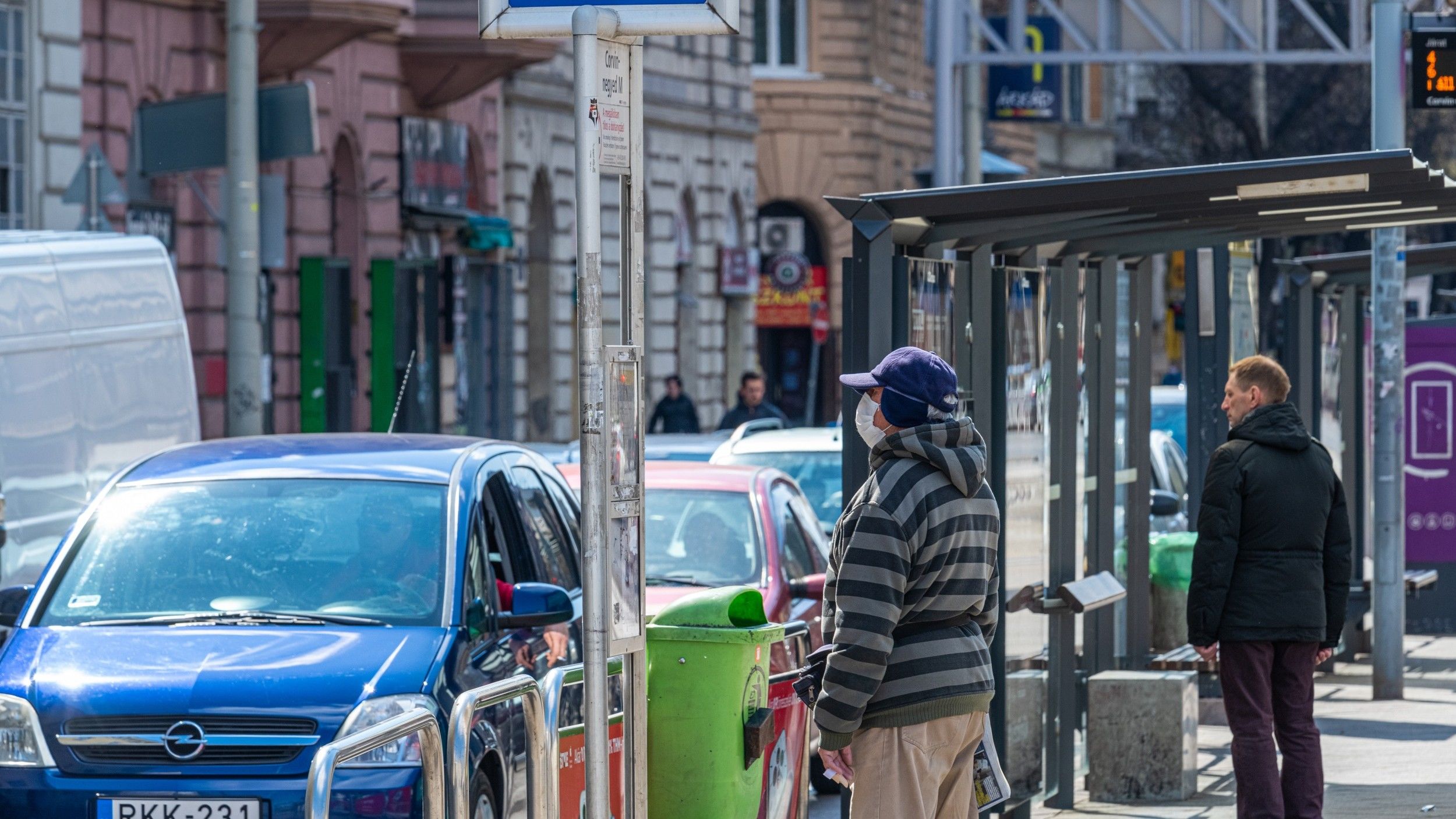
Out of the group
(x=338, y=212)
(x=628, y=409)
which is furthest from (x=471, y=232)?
(x=628, y=409)

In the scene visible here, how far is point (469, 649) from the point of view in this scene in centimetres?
792

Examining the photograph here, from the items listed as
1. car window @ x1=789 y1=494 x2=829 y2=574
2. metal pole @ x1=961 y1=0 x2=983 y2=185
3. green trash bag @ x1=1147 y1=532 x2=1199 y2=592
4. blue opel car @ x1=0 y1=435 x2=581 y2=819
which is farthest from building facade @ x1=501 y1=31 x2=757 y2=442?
blue opel car @ x1=0 y1=435 x2=581 y2=819

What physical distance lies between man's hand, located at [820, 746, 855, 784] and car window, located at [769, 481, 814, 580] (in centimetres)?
516

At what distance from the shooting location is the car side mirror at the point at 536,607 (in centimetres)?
815

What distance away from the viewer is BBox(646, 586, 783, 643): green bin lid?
6.77 m

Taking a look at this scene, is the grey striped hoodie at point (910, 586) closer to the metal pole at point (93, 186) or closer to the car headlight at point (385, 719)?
the car headlight at point (385, 719)

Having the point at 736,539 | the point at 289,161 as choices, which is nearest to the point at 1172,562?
the point at 736,539

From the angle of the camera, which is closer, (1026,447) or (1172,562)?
(1026,447)

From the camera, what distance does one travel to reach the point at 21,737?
751 cm

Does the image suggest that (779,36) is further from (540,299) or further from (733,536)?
(733,536)

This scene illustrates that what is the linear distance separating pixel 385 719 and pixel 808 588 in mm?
3228

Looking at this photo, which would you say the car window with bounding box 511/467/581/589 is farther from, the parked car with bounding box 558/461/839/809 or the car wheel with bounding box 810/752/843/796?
the car wheel with bounding box 810/752/843/796

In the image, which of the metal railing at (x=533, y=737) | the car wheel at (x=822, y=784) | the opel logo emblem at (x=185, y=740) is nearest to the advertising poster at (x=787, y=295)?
the car wheel at (x=822, y=784)

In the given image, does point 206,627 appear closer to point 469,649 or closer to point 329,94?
point 469,649
